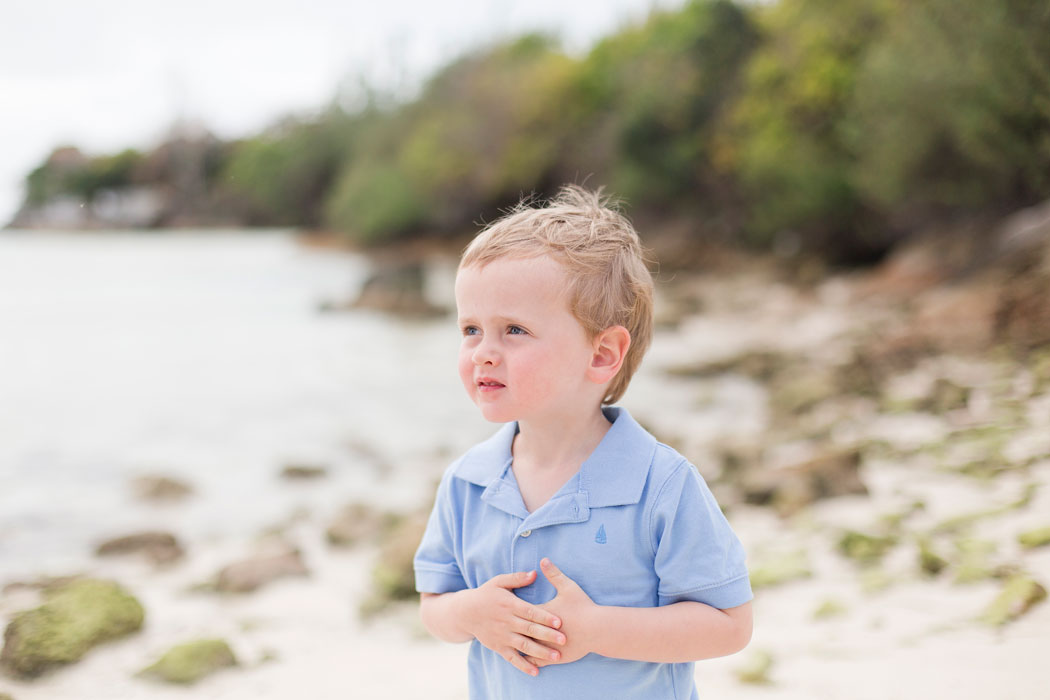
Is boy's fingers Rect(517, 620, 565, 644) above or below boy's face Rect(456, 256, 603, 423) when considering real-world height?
below

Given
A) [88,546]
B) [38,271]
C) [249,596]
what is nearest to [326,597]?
[249,596]

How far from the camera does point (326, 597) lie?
389 centimetres

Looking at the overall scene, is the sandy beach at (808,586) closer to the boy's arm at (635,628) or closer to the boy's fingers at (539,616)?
the boy's arm at (635,628)

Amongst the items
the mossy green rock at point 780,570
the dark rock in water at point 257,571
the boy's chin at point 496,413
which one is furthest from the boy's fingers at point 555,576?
the dark rock in water at point 257,571

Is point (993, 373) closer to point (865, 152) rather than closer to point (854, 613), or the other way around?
point (854, 613)

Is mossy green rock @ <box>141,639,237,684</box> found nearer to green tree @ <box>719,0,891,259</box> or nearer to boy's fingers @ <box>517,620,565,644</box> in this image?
boy's fingers @ <box>517,620,565,644</box>

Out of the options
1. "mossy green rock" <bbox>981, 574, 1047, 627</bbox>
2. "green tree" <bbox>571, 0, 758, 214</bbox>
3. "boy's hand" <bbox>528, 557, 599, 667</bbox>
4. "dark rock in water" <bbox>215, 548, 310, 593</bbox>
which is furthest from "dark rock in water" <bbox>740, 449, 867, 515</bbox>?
"green tree" <bbox>571, 0, 758, 214</bbox>

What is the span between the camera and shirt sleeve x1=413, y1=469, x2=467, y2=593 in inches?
61.4

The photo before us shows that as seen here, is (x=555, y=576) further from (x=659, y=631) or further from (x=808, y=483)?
(x=808, y=483)

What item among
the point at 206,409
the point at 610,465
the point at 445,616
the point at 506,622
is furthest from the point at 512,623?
the point at 206,409

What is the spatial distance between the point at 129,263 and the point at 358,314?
58.1 feet

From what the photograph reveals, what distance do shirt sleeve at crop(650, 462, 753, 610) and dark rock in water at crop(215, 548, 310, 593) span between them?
122 inches

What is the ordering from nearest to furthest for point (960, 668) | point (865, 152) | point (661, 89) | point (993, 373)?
point (960, 668) → point (993, 373) → point (865, 152) → point (661, 89)

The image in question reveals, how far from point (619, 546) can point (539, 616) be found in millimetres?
168
